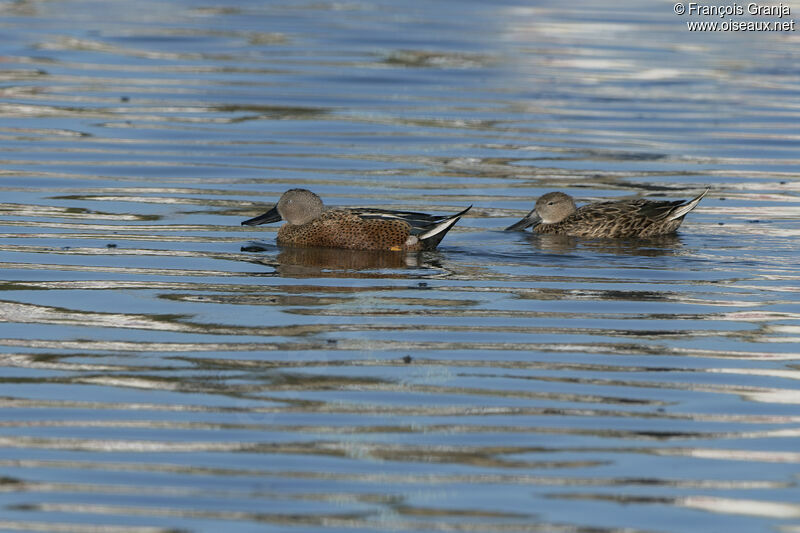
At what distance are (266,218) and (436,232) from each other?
4.91ft

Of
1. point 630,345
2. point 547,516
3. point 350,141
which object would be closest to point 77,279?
point 630,345

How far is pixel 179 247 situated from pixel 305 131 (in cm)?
621

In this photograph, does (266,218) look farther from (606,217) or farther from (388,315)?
(388,315)

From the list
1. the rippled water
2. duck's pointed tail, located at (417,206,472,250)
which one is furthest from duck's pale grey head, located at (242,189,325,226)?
duck's pointed tail, located at (417,206,472,250)

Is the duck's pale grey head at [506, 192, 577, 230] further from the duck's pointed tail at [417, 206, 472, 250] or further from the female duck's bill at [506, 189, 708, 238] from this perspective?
the duck's pointed tail at [417, 206, 472, 250]

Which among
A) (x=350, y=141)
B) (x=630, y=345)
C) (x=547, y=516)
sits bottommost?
(x=547, y=516)

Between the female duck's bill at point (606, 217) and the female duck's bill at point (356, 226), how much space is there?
4.24 ft

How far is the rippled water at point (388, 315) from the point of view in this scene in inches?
233

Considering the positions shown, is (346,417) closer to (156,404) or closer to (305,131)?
(156,404)

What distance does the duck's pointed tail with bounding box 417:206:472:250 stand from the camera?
436 inches

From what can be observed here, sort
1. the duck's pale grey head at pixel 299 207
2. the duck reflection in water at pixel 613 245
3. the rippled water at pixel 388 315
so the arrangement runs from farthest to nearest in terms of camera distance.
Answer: the duck's pale grey head at pixel 299 207 < the duck reflection in water at pixel 613 245 < the rippled water at pixel 388 315

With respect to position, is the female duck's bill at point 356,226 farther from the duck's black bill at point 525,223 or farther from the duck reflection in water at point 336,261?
the duck's black bill at point 525,223

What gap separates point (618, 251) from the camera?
11578mm

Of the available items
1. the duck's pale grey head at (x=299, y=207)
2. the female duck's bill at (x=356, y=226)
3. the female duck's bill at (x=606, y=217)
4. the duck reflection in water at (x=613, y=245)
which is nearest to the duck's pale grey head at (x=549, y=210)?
the female duck's bill at (x=606, y=217)
